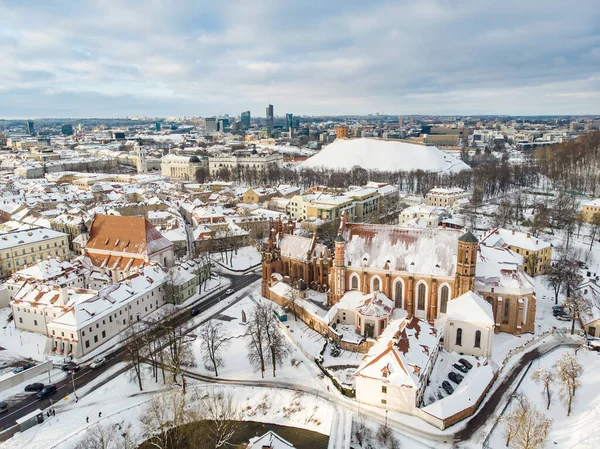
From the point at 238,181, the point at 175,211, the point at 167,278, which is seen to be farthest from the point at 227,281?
the point at 238,181

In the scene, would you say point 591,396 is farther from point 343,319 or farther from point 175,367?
point 175,367

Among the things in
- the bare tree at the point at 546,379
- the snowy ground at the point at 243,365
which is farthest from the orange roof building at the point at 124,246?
the bare tree at the point at 546,379

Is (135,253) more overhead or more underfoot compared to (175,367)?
more overhead

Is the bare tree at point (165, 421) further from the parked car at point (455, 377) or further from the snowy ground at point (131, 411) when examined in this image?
the parked car at point (455, 377)

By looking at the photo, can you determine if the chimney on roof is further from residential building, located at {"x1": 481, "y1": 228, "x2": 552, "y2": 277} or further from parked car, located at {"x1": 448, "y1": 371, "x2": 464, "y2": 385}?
residential building, located at {"x1": 481, "y1": 228, "x2": 552, "y2": 277}

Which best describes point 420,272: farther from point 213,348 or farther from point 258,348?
point 213,348
